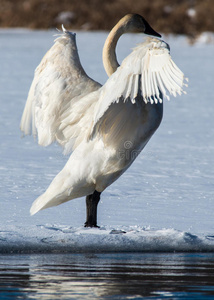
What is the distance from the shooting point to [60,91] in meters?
5.74

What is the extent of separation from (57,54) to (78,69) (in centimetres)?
24

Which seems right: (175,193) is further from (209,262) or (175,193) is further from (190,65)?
(190,65)

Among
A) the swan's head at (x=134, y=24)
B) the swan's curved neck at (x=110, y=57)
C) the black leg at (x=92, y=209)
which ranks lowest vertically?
the black leg at (x=92, y=209)

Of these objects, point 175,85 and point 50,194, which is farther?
point 50,194

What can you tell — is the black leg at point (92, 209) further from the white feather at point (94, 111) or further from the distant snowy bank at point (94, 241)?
the distant snowy bank at point (94, 241)

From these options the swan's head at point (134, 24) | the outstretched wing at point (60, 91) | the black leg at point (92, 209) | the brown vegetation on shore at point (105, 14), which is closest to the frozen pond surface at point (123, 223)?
the black leg at point (92, 209)

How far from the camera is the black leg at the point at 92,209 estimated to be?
559 centimetres

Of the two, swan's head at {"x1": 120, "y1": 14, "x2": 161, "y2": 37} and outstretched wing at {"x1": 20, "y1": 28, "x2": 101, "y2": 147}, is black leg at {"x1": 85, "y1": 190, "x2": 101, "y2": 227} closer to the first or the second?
outstretched wing at {"x1": 20, "y1": 28, "x2": 101, "y2": 147}

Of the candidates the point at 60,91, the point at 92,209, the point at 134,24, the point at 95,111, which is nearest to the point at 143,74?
the point at 95,111

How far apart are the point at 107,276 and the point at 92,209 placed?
154 cm

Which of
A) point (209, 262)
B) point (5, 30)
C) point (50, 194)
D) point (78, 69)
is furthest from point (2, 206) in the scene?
point (5, 30)

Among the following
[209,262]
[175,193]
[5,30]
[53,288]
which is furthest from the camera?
[5,30]

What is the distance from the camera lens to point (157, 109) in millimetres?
5328

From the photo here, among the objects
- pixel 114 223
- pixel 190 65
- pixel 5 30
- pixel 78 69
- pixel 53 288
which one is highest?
pixel 5 30
